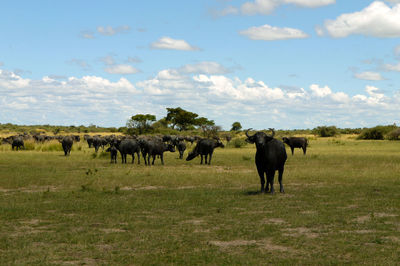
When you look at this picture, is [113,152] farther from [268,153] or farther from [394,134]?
[394,134]

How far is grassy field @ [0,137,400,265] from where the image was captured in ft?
24.9

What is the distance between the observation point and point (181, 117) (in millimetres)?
95875

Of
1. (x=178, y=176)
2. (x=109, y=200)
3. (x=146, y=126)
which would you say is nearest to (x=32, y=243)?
(x=109, y=200)

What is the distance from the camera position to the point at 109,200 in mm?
13562

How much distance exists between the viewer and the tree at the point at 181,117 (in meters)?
96.1

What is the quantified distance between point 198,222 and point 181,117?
281ft

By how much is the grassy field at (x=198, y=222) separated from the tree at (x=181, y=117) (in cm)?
7759

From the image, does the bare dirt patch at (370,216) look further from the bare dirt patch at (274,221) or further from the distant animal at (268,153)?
the distant animal at (268,153)

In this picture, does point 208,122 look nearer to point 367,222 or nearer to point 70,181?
point 70,181

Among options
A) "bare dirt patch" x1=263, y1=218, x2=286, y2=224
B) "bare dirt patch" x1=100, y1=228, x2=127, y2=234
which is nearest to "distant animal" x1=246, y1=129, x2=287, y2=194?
"bare dirt patch" x1=263, y1=218, x2=286, y2=224

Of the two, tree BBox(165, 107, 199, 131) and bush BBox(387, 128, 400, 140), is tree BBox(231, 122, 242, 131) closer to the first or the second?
tree BBox(165, 107, 199, 131)

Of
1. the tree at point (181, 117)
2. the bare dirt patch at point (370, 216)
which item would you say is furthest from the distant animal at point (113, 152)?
the tree at point (181, 117)

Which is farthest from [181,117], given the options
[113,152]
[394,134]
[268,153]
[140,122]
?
[268,153]

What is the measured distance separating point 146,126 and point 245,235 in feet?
248
